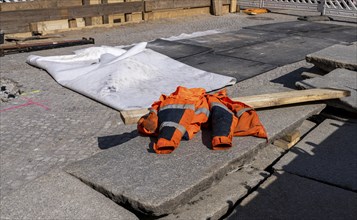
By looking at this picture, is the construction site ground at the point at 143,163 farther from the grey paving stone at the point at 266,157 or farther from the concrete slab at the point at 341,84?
the concrete slab at the point at 341,84

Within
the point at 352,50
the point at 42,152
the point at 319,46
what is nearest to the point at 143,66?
the point at 42,152

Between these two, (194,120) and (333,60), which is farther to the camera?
(333,60)

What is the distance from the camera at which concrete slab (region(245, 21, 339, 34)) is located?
37.4 feet

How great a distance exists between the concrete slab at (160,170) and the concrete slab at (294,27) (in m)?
8.31

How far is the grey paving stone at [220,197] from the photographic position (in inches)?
111

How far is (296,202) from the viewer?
3.05m

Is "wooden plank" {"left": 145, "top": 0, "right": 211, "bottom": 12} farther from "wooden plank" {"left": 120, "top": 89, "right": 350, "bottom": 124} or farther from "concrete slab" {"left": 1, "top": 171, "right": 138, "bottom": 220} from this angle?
"concrete slab" {"left": 1, "top": 171, "right": 138, "bottom": 220}

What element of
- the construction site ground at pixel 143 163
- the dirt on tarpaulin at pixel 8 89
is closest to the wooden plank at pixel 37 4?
the dirt on tarpaulin at pixel 8 89

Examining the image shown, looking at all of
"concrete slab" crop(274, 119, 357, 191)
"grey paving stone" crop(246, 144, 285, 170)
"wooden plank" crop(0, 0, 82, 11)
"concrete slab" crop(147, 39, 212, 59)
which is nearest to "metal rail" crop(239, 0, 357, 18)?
"concrete slab" crop(147, 39, 212, 59)

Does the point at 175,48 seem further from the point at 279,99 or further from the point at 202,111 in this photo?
the point at 202,111

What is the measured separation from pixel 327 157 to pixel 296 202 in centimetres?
95

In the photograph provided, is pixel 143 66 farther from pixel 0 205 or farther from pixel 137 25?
pixel 137 25

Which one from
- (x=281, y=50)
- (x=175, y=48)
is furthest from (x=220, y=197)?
(x=281, y=50)

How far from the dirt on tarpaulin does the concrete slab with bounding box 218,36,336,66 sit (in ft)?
14.2
